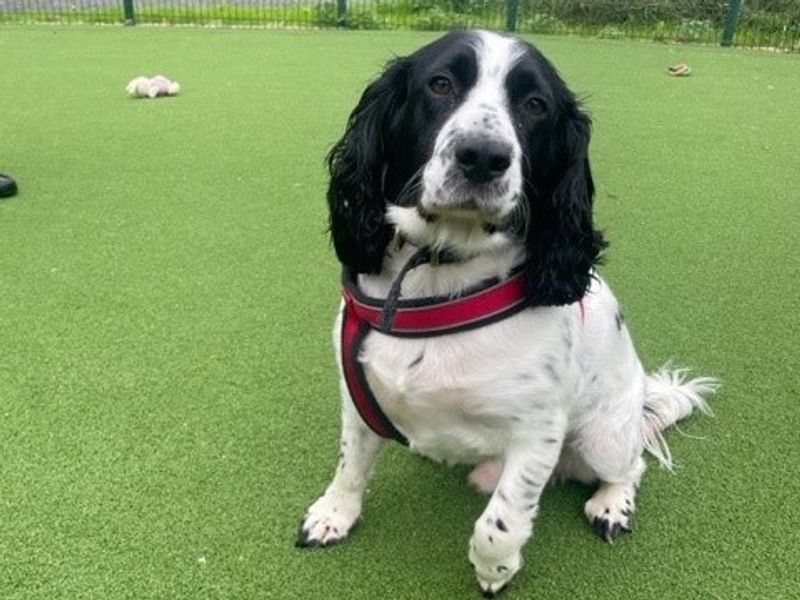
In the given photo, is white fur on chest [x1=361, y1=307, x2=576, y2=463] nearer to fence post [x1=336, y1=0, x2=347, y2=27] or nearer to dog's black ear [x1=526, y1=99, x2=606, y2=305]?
dog's black ear [x1=526, y1=99, x2=606, y2=305]

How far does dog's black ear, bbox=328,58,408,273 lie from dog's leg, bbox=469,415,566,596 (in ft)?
1.86

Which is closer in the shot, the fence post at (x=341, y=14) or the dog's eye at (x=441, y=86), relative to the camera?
the dog's eye at (x=441, y=86)

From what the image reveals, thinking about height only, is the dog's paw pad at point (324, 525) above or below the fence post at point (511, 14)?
below

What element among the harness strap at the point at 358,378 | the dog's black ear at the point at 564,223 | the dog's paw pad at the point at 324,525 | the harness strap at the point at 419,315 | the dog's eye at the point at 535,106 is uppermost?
the dog's eye at the point at 535,106

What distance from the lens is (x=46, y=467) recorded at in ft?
8.30

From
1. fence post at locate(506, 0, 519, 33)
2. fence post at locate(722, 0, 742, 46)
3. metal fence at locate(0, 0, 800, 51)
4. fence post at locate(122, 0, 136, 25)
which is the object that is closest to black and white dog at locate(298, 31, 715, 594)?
metal fence at locate(0, 0, 800, 51)

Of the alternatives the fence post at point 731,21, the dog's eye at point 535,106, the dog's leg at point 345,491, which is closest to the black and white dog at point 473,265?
the dog's eye at point 535,106

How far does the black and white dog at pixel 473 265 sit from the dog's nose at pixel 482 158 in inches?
1.7

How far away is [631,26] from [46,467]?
11215 mm

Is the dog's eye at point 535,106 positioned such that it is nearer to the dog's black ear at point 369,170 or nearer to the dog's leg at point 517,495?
the dog's black ear at point 369,170

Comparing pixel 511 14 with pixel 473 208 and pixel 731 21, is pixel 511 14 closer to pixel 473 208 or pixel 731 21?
pixel 731 21

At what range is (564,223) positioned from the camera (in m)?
2.04

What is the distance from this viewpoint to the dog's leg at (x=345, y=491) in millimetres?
2322

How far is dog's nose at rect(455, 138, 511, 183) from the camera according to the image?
5.79 feet
